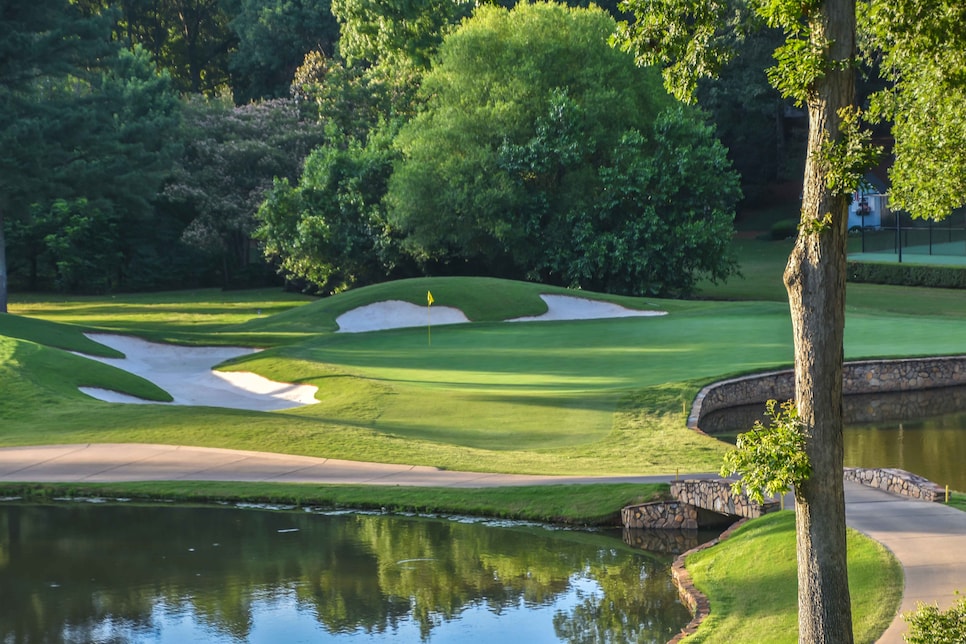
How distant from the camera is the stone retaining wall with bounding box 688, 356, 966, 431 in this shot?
77.5 feet

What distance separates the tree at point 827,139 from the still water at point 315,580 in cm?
377

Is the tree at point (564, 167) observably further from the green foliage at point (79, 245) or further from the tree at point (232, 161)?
the green foliage at point (79, 245)

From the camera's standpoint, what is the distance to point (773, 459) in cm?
752

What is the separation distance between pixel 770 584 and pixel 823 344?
4.40 m

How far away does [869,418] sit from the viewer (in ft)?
79.3

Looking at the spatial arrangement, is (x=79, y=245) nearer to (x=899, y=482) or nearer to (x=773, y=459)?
(x=899, y=482)

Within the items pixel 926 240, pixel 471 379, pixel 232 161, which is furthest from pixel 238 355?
pixel 926 240

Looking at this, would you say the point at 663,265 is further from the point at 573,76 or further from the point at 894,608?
the point at 894,608

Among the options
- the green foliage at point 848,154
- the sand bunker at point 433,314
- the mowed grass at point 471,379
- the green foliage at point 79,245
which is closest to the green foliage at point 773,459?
the green foliage at point 848,154

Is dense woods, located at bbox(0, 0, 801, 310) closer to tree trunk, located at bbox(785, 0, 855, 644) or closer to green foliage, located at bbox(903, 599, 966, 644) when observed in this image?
tree trunk, located at bbox(785, 0, 855, 644)

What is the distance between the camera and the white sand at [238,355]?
25.6 metres

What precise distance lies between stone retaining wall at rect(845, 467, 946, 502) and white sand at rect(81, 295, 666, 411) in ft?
41.8

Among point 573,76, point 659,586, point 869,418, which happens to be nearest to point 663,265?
point 573,76

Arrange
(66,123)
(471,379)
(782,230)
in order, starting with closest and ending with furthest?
(471,379) < (66,123) < (782,230)
